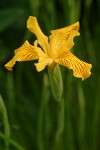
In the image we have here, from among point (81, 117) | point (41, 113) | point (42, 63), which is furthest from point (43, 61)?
point (81, 117)

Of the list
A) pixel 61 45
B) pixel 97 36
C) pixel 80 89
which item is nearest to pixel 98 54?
pixel 97 36

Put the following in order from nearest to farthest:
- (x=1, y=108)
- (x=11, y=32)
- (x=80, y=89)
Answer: (x=1, y=108) → (x=80, y=89) → (x=11, y=32)

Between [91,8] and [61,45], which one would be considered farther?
[91,8]

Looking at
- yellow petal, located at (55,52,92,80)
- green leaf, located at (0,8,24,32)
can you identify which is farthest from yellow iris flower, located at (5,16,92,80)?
green leaf, located at (0,8,24,32)

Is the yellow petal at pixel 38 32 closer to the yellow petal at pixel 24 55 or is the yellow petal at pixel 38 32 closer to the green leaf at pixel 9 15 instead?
the yellow petal at pixel 24 55

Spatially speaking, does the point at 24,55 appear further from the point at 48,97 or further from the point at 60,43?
the point at 48,97

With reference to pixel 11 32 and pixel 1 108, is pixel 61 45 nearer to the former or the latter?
pixel 1 108

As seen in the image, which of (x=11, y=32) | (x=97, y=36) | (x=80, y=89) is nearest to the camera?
(x=80, y=89)
